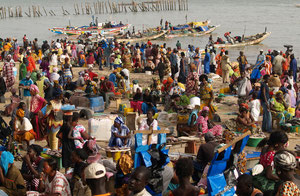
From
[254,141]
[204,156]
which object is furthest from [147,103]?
[204,156]

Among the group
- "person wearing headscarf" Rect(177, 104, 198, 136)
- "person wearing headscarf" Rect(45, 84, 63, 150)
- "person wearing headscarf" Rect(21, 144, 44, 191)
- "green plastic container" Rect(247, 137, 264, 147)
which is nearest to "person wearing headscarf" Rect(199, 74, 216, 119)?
"person wearing headscarf" Rect(177, 104, 198, 136)

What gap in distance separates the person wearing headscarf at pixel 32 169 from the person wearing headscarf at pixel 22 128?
89.0 inches

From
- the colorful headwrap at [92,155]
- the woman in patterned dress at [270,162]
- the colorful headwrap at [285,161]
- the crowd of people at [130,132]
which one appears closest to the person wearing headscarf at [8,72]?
the crowd of people at [130,132]

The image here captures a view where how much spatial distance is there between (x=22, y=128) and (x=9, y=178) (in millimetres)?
2917

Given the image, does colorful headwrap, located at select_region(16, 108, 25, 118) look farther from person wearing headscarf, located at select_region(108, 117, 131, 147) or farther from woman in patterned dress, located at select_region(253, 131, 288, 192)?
woman in patterned dress, located at select_region(253, 131, 288, 192)

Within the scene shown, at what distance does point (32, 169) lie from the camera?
6.48 meters

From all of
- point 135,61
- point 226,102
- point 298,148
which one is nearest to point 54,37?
point 135,61

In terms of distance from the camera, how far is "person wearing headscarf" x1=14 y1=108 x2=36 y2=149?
28.8 feet

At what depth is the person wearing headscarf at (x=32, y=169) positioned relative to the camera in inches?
254

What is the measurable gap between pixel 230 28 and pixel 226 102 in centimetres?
4258

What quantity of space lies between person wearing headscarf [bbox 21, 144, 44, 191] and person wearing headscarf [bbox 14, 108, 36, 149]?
226 centimetres

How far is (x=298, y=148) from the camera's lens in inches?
302

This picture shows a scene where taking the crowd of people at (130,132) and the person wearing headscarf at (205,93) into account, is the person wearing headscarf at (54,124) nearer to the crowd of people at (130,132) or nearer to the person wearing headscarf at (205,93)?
the crowd of people at (130,132)

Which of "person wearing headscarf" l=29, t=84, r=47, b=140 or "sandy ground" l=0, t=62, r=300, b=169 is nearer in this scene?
"person wearing headscarf" l=29, t=84, r=47, b=140
